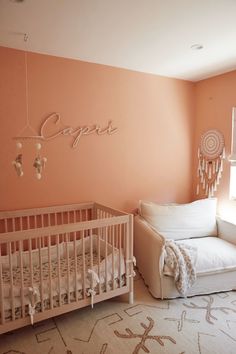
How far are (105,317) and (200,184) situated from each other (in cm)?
224

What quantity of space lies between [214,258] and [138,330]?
1069 mm

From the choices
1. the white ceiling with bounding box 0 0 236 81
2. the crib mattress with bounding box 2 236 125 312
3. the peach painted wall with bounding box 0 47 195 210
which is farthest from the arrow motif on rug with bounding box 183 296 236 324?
the white ceiling with bounding box 0 0 236 81

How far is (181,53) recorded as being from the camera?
2.65 m

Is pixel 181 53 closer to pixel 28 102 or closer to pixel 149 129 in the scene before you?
pixel 149 129

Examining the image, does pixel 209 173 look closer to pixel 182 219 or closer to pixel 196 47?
pixel 182 219

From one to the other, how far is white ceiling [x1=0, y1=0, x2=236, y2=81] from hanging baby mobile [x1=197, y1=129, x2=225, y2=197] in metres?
0.91

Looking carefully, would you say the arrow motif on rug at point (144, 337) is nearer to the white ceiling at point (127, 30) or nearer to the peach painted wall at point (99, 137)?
the peach painted wall at point (99, 137)

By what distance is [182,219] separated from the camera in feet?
10.4

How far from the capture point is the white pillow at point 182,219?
3.11m

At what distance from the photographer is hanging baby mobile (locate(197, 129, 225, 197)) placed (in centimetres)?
336

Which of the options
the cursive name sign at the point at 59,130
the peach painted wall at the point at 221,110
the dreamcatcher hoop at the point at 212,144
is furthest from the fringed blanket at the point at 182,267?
the cursive name sign at the point at 59,130

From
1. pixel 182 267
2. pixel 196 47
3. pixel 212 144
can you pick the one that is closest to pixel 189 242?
pixel 182 267

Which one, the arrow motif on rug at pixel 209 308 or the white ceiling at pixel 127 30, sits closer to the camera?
the white ceiling at pixel 127 30

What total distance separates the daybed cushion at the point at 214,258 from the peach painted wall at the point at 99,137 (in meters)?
1.00
